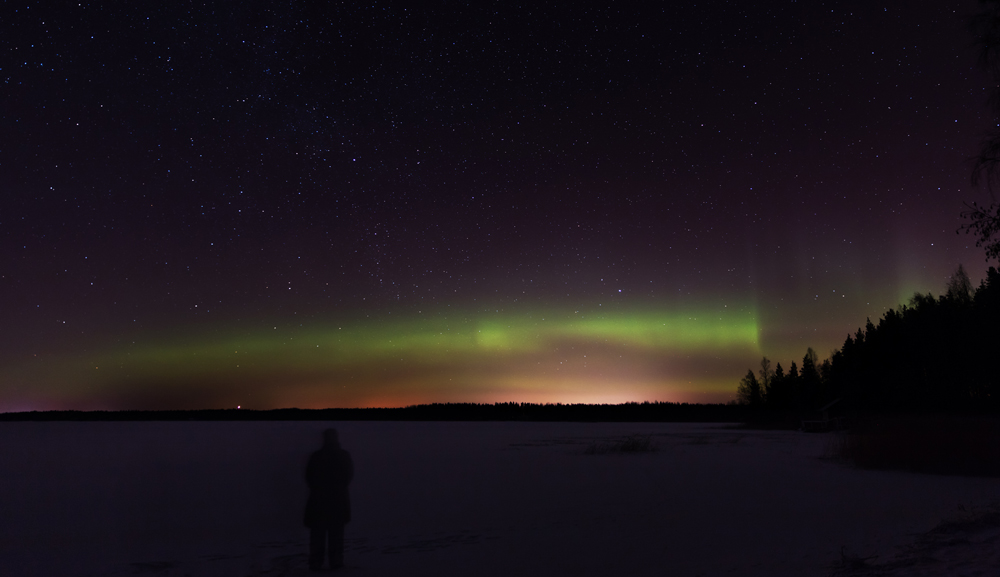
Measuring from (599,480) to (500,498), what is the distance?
17.1ft

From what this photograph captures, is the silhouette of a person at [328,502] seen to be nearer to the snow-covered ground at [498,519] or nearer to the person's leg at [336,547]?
the person's leg at [336,547]

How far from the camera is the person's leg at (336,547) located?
9344mm

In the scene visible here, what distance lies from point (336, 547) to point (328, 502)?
25.8 inches

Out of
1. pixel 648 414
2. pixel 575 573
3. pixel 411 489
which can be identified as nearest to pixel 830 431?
pixel 411 489

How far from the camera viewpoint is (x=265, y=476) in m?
25.2

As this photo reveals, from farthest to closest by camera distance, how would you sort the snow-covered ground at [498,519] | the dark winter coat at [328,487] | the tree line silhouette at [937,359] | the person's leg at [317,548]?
the tree line silhouette at [937,359] < the snow-covered ground at [498,519] < the dark winter coat at [328,487] < the person's leg at [317,548]

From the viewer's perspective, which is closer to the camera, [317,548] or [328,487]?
[317,548]

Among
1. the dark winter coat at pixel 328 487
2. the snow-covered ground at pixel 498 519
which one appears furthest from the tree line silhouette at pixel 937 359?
the dark winter coat at pixel 328 487

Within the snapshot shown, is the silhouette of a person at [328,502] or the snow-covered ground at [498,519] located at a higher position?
the silhouette of a person at [328,502]

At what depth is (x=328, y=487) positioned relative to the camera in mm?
9477

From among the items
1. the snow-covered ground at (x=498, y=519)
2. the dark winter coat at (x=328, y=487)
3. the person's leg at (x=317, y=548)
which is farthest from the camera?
the snow-covered ground at (x=498, y=519)

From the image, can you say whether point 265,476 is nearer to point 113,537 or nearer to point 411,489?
point 411,489

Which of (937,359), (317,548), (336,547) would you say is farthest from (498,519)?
(937,359)

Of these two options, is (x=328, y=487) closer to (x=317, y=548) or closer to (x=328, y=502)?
(x=328, y=502)
